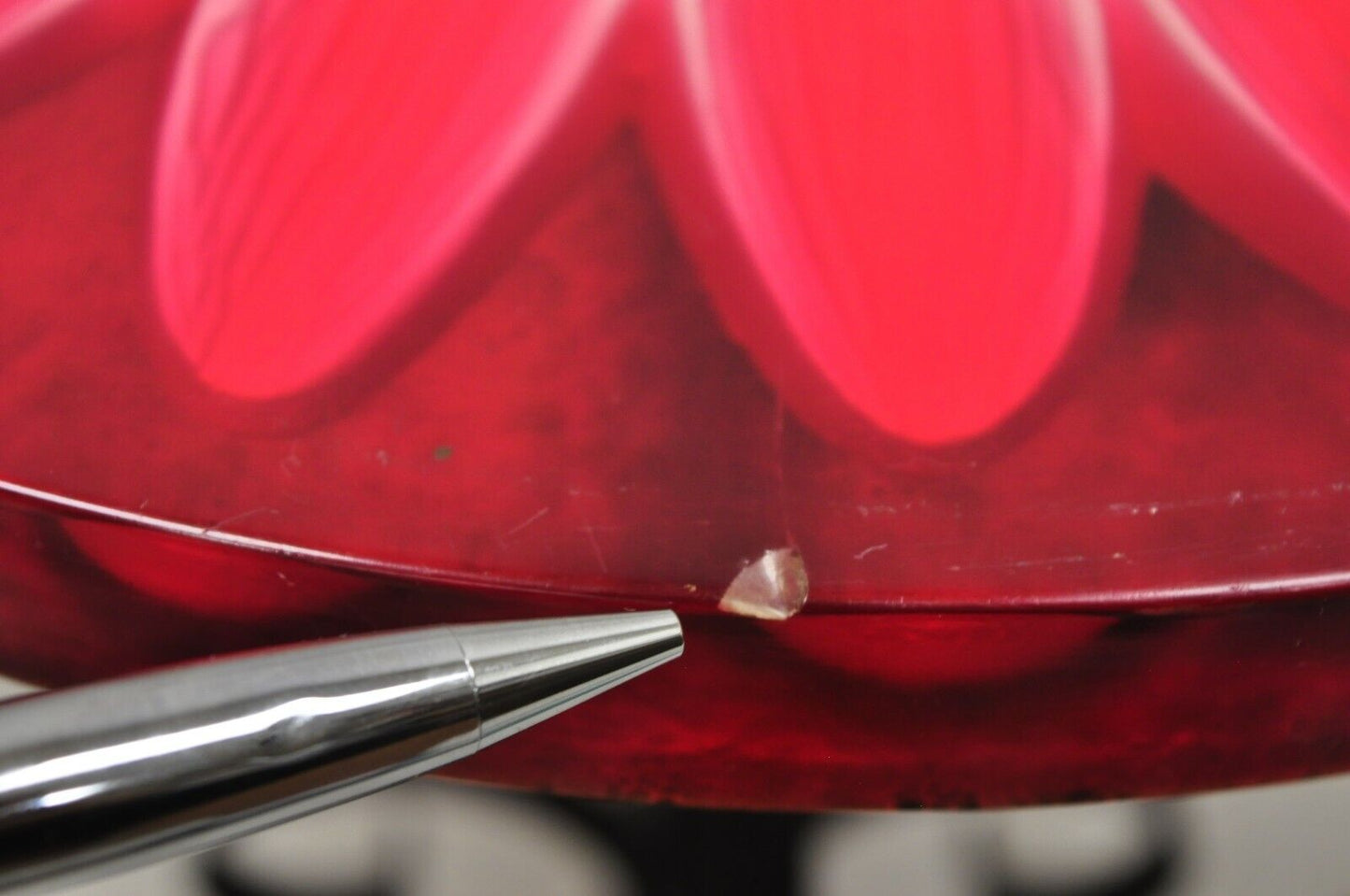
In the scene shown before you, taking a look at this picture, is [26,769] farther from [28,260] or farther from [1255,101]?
[1255,101]

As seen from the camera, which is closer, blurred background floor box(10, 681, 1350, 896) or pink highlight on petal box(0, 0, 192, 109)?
pink highlight on petal box(0, 0, 192, 109)

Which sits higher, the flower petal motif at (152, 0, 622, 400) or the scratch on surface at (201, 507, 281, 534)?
the flower petal motif at (152, 0, 622, 400)

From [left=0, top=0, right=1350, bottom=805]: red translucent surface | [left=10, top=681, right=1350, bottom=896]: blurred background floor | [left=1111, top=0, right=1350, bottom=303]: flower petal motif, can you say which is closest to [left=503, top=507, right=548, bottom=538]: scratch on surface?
[left=0, top=0, right=1350, bottom=805]: red translucent surface

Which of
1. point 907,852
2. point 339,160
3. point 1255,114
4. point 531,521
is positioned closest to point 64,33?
point 339,160

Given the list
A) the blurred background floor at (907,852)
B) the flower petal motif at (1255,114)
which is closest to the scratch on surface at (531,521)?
the flower petal motif at (1255,114)

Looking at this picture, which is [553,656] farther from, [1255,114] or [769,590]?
[1255,114]

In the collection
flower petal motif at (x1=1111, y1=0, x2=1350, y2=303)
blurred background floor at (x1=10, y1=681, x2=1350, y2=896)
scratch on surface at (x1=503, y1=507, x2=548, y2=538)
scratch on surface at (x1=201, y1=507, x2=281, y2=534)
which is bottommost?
blurred background floor at (x1=10, y1=681, x2=1350, y2=896)

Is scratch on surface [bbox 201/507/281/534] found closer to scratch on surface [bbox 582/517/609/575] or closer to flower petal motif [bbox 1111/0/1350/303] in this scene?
scratch on surface [bbox 582/517/609/575]

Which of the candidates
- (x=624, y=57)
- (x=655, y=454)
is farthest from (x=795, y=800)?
(x=624, y=57)
